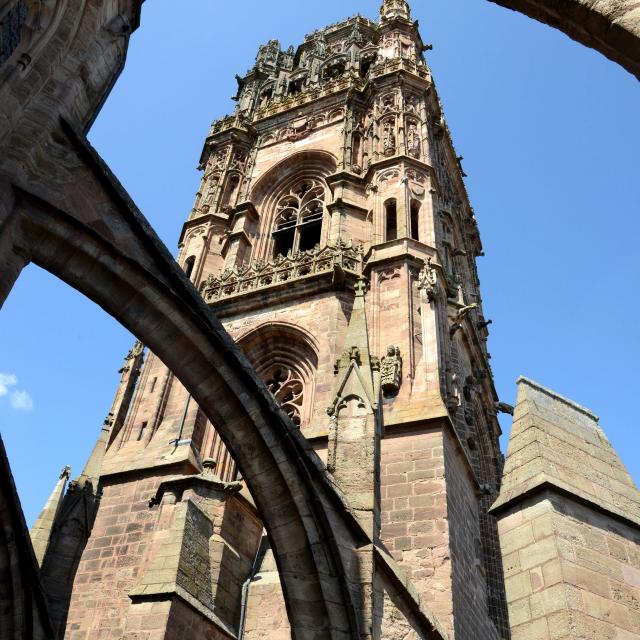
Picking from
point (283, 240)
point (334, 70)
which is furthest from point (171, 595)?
point (334, 70)

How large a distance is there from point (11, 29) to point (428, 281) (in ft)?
29.6

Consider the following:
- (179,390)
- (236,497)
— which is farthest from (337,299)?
(236,497)

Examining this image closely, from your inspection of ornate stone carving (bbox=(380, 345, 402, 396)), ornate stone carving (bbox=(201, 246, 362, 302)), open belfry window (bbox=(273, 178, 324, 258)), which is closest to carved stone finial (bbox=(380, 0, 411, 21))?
open belfry window (bbox=(273, 178, 324, 258))

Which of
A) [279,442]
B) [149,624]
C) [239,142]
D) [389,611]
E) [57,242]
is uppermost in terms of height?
[239,142]

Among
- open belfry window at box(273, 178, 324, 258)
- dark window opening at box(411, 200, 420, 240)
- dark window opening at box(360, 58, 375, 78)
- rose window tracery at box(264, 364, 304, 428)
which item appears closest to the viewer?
rose window tracery at box(264, 364, 304, 428)

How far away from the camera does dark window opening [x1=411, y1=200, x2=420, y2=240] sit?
15.3 meters

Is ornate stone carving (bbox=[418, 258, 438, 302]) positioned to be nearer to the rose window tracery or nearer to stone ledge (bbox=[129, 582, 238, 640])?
the rose window tracery

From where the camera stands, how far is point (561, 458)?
5426 mm

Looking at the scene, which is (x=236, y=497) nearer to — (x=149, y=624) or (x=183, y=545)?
(x=183, y=545)

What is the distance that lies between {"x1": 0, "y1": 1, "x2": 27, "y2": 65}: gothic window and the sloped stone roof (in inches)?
207

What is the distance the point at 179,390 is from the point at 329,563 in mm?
8913

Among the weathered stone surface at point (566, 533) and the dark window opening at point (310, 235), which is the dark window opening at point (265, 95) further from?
the weathered stone surface at point (566, 533)

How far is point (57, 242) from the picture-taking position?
5969 mm

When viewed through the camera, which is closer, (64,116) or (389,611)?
(389,611)
